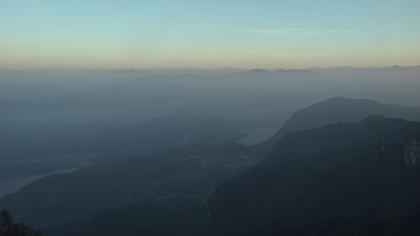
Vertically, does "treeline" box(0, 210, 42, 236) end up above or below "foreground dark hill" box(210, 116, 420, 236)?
above

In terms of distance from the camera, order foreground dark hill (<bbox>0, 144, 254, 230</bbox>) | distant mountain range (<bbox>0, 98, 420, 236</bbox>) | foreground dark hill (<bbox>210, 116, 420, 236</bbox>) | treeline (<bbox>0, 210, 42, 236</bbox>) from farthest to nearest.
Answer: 1. foreground dark hill (<bbox>0, 144, 254, 230</bbox>)
2. distant mountain range (<bbox>0, 98, 420, 236</bbox>)
3. foreground dark hill (<bbox>210, 116, 420, 236</bbox>)
4. treeline (<bbox>0, 210, 42, 236</bbox>)

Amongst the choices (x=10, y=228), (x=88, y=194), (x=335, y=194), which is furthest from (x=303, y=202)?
(x=88, y=194)

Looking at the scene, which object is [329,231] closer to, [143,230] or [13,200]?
[143,230]

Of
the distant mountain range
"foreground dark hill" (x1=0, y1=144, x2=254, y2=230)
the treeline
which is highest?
the treeline

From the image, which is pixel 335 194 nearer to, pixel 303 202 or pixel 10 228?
pixel 303 202

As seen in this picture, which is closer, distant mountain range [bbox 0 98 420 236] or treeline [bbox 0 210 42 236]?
treeline [bbox 0 210 42 236]

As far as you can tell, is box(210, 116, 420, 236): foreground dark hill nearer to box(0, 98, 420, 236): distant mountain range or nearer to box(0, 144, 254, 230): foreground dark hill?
box(0, 98, 420, 236): distant mountain range

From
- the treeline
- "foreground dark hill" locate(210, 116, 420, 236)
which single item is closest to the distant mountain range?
"foreground dark hill" locate(210, 116, 420, 236)

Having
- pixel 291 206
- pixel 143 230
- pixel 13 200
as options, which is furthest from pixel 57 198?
pixel 291 206

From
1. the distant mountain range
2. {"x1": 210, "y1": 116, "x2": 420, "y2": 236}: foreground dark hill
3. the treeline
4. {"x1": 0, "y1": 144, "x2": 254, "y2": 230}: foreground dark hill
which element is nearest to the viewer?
the treeline

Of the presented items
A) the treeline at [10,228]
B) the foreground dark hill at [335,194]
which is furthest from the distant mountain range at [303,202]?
the treeline at [10,228]
